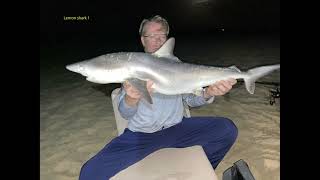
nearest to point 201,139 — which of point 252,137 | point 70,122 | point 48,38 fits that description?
point 252,137

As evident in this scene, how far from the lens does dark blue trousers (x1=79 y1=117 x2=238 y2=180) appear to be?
321 centimetres

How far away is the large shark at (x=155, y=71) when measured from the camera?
279cm

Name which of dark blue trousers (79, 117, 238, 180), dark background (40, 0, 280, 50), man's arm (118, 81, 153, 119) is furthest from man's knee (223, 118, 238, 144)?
dark background (40, 0, 280, 50)

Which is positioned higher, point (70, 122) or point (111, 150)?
point (111, 150)

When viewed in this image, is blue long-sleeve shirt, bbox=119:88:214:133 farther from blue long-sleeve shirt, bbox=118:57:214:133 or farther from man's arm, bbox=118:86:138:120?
man's arm, bbox=118:86:138:120

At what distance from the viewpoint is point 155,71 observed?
2932 mm

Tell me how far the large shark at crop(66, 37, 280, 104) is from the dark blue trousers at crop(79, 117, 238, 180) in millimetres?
681

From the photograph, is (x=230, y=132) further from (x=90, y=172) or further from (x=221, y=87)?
(x=90, y=172)

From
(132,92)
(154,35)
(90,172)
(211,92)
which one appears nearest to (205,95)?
(211,92)

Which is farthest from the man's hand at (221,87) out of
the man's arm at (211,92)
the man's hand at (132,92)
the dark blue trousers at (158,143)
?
the man's hand at (132,92)

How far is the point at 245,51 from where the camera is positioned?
14.2m

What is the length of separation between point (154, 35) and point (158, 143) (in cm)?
97

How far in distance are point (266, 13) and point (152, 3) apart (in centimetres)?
1113
